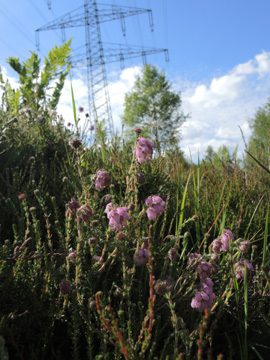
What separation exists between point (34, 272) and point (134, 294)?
551 millimetres

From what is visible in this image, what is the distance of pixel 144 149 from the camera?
1.59 m

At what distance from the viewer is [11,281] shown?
1.38 meters

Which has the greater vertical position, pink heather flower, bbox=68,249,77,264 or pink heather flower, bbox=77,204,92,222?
pink heather flower, bbox=77,204,92,222

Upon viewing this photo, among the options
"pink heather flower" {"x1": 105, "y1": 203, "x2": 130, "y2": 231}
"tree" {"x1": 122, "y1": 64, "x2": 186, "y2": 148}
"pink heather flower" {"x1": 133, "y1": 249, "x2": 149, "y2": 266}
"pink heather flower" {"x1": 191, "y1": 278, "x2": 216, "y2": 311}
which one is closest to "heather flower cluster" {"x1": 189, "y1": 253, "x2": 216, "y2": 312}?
"pink heather flower" {"x1": 191, "y1": 278, "x2": 216, "y2": 311}

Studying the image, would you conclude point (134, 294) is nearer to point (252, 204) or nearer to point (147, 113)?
point (252, 204)

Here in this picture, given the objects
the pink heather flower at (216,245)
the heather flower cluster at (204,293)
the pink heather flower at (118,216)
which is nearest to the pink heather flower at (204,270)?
the heather flower cluster at (204,293)

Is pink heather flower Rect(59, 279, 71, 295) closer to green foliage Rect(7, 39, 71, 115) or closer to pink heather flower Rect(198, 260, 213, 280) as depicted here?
pink heather flower Rect(198, 260, 213, 280)

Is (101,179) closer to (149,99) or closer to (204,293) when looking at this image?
(204,293)

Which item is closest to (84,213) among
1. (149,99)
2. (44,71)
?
(44,71)

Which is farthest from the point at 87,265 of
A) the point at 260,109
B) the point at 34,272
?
the point at 260,109

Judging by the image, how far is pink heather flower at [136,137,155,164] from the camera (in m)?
1.59

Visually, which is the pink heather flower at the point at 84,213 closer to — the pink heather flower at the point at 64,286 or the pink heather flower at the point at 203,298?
the pink heather flower at the point at 64,286

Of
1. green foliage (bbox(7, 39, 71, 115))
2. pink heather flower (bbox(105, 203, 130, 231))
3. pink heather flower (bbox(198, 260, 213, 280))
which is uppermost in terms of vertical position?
green foliage (bbox(7, 39, 71, 115))

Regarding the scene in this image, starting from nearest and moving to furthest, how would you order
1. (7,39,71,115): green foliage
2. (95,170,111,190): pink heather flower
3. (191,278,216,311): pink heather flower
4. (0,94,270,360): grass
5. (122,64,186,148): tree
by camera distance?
(0,94,270,360): grass
(191,278,216,311): pink heather flower
(95,170,111,190): pink heather flower
(7,39,71,115): green foliage
(122,64,186,148): tree
